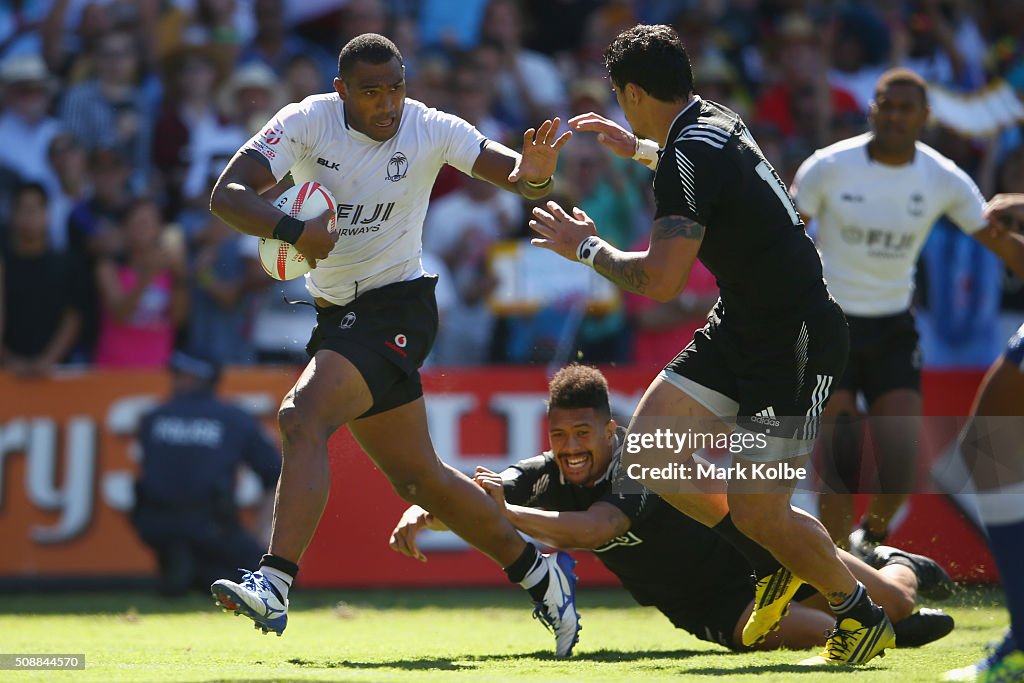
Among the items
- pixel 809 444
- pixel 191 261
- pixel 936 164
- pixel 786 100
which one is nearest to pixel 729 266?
pixel 809 444

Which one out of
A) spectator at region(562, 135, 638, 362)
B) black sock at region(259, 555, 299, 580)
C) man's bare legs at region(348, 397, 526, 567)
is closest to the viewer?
black sock at region(259, 555, 299, 580)

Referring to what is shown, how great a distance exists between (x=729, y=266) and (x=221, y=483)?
5.75 metres

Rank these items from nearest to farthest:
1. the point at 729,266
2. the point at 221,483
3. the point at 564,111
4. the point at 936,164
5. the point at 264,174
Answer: the point at 729,266 → the point at 264,174 → the point at 936,164 → the point at 221,483 → the point at 564,111

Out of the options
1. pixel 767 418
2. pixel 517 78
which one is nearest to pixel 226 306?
pixel 517 78

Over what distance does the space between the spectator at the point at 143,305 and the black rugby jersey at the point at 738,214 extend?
662 centimetres

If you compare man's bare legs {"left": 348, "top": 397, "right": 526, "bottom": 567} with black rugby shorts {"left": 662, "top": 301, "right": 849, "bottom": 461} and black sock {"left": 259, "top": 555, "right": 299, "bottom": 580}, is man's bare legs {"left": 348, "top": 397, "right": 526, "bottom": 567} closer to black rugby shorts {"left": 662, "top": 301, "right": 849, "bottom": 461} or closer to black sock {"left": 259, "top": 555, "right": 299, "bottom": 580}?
black sock {"left": 259, "top": 555, "right": 299, "bottom": 580}

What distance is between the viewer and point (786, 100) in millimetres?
13141

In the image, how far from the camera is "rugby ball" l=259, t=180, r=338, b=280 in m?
6.25

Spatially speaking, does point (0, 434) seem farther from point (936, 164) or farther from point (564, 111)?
point (936, 164)

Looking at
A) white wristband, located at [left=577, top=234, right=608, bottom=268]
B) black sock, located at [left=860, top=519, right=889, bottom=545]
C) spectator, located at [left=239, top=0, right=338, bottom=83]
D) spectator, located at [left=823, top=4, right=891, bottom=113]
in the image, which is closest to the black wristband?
white wristband, located at [left=577, top=234, right=608, bottom=268]

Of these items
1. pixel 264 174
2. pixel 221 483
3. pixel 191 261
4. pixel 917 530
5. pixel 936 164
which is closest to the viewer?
pixel 264 174

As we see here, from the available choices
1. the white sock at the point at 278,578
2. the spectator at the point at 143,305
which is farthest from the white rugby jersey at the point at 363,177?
the spectator at the point at 143,305

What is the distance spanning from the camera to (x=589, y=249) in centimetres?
575

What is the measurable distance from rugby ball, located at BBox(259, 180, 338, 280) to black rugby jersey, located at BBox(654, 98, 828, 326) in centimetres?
159
